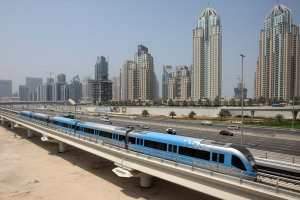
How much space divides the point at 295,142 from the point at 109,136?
1031 inches

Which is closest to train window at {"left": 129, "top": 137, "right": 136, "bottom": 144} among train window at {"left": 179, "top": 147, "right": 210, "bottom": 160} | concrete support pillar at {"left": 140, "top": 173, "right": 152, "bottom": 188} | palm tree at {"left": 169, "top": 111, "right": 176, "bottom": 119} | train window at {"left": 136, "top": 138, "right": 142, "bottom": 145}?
train window at {"left": 136, "top": 138, "right": 142, "bottom": 145}

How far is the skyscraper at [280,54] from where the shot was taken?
424 feet

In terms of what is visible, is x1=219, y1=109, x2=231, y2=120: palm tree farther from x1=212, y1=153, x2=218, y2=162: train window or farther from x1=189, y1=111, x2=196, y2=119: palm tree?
x1=212, y1=153, x2=218, y2=162: train window

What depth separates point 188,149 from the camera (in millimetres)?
22875

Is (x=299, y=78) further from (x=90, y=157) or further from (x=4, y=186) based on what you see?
(x=4, y=186)

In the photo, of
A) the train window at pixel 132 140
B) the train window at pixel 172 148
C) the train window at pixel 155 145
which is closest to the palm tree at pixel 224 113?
the train window at pixel 132 140

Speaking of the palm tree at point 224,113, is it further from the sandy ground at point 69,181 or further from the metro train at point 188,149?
the metro train at point 188,149

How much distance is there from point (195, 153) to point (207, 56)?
484ft

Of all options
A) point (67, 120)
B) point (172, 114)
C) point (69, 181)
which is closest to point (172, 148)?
point (69, 181)

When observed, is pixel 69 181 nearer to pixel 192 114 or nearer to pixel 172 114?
pixel 192 114

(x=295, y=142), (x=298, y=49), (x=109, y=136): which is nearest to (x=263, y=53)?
(x=298, y=49)

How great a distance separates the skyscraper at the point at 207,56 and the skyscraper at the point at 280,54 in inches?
972

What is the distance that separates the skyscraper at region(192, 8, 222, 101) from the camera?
159 m

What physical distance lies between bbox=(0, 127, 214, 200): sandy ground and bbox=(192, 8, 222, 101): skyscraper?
412 ft
